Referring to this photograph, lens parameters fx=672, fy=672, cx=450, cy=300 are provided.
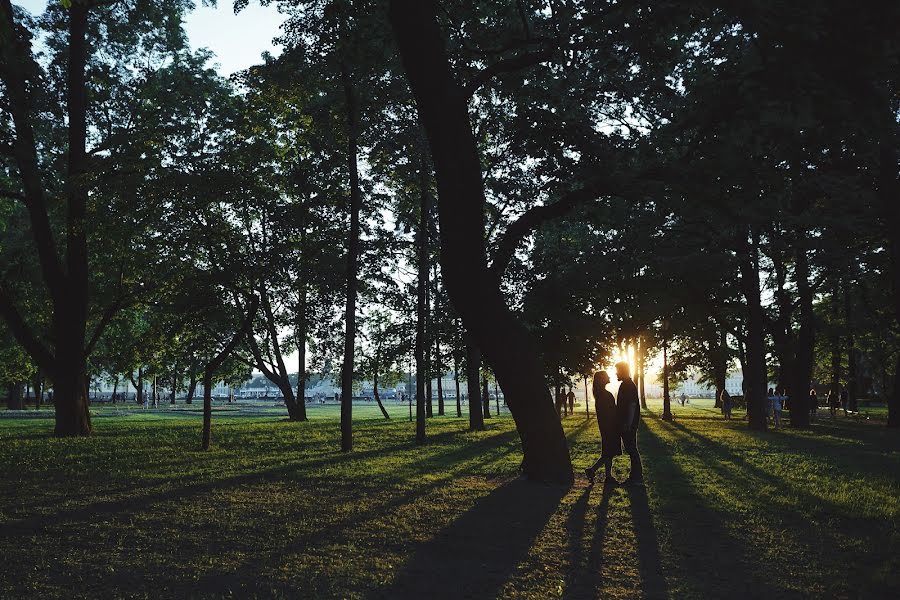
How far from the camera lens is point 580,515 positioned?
747 cm

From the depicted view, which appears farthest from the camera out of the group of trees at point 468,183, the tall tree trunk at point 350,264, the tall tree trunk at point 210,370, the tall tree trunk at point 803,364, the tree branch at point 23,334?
the tall tree trunk at point 803,364

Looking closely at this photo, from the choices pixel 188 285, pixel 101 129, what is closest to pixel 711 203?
pixel 188 285

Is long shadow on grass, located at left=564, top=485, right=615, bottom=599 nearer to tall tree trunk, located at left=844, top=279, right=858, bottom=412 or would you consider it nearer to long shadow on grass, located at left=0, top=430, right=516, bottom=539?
long shadow on grass, located at left=0, top=430, right=516, bottom=539

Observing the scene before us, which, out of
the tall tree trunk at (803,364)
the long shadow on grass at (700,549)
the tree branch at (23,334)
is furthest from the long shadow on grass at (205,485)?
the tall tree trunk at (803,364)

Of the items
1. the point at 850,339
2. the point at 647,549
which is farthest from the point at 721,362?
the point at 647,549

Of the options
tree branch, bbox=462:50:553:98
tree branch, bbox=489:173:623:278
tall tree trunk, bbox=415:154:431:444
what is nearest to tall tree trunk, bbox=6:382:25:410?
tall tree trunk, bbox=415:154:431:444

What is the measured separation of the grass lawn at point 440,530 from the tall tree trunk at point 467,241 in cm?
85

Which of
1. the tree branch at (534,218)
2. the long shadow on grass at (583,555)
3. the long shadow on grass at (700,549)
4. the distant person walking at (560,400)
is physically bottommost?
the long shadow on grass at (700,549)

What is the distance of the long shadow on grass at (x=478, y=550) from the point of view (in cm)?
492

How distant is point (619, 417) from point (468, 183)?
389 centimetres

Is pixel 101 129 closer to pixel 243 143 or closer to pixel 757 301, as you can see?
pixel 243 143

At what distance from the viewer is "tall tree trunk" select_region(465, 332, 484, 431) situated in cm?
2417

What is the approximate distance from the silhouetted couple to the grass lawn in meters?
0.45

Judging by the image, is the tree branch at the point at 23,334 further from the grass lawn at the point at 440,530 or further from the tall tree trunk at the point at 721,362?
the tall tree trunk at the point at 721,362
